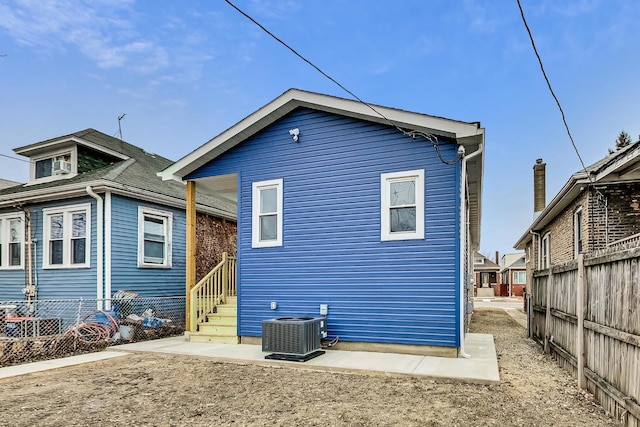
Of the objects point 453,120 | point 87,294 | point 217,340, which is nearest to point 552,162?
point 453,120

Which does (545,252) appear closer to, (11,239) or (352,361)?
(352,361)

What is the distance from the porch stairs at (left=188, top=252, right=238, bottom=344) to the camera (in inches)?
350

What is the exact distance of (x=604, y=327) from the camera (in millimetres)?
4590

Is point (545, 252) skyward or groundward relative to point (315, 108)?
groundward

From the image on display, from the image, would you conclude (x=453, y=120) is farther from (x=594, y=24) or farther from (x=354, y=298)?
(x=594, y=24)

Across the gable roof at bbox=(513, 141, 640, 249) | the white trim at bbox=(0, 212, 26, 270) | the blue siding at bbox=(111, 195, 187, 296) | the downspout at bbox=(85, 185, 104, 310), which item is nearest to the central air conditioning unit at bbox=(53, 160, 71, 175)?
the white trim at bbox=(0, 212, 26, 270)

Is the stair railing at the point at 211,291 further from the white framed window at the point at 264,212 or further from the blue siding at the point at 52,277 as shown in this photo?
the blue siding at the point at 52,277

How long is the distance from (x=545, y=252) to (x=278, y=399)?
14185 mm

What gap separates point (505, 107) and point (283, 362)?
576 inches

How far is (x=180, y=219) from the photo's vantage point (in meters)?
12.7

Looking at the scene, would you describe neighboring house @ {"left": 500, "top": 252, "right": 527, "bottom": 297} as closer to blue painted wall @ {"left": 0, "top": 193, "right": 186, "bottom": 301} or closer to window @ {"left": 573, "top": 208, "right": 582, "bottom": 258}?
window @ {"left": 573, "top": 208, "right": 582, "bottom": 258}

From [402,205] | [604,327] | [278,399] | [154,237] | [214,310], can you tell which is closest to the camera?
[604,327]

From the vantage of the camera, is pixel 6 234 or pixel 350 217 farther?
pixel 6 234

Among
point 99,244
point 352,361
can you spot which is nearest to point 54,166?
point 99,244
